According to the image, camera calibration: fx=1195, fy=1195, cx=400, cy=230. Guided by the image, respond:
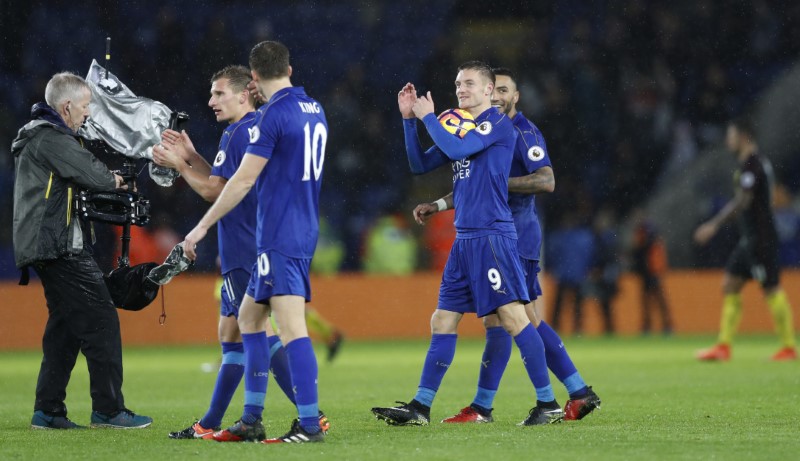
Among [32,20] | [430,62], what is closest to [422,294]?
[430,62]

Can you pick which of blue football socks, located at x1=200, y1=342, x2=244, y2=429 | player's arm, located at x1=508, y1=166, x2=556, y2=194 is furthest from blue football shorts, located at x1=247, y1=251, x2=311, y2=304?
player's arm, located at x1=508, y1=166, x2=556, y2=194

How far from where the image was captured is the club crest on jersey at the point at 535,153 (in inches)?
330

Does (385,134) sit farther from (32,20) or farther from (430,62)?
(32,20)

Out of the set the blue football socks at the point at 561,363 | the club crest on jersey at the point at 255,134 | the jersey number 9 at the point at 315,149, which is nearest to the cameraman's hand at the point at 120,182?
the club crest on jersey at the point at 255,134

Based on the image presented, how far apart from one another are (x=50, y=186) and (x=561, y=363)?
12.1ft

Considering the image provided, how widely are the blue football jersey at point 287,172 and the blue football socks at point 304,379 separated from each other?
51 cm

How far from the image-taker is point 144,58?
2166cm

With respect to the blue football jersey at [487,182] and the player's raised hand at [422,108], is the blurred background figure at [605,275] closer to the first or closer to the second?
the blue football jersey at [487,182]

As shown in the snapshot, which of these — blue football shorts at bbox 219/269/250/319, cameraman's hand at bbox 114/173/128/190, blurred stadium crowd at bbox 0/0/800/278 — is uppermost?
blurred stadium crowd at bbox 0/0/800/278

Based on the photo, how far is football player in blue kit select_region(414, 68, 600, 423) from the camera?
819cm

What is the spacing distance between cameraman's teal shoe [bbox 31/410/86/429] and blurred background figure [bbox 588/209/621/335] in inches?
498

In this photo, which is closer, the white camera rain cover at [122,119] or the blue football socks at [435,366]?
the white camera rain cover at [122,119]

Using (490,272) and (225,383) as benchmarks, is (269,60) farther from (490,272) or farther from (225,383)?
(490,272)

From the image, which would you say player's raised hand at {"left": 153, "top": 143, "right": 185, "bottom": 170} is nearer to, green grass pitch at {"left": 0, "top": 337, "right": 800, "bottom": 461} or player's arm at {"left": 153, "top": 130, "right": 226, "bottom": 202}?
player's arm at {"left": 153, "top": 130, "right": 226, "bottom": 202}
